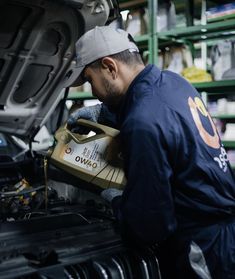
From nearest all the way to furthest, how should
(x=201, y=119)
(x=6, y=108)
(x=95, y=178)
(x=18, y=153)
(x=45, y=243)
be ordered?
(x=45, y=243)
(x=201, y=119)
(x=95, y=178)
(x=6, y=108)
(x=18, y=153)

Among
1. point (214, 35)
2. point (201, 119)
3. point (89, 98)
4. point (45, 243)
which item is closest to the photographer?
point (45, 243)

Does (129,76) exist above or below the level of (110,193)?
above

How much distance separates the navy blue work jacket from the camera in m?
1.42

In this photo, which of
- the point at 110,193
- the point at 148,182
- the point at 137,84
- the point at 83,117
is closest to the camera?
the point at 148,182

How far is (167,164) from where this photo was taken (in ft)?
4.75

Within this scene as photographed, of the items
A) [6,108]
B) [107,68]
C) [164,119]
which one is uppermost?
[107,68]

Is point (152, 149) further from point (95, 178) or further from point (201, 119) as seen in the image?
point (95, 178)

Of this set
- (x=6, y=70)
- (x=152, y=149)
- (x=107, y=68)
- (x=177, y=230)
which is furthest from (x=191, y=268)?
(x=6, y=70)

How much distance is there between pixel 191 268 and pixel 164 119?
0.53 m

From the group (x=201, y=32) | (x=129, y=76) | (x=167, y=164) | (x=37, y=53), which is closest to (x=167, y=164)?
(x=167, y=164)

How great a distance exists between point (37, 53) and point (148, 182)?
3.84 ft

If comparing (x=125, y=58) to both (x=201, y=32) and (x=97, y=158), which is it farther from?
(x=201, y=32)

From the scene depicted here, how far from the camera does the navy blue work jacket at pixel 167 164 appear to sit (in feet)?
4.67

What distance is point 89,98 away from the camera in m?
4.52
